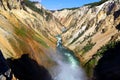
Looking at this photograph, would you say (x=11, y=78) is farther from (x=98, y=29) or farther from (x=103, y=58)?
(x=98, y=29)

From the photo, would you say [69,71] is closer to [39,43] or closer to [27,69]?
[39,43]

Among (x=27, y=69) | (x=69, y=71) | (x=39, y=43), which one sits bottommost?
(x=27, y=69)

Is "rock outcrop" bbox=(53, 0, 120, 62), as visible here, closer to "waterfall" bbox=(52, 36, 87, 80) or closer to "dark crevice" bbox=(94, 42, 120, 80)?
"waterfall" bbox=(52, 36, 87, 80)

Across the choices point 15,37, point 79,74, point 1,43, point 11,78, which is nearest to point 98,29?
point 79,74

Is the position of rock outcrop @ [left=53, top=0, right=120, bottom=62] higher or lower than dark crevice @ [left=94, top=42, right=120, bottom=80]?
higher

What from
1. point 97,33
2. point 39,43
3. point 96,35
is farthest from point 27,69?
point 97,33

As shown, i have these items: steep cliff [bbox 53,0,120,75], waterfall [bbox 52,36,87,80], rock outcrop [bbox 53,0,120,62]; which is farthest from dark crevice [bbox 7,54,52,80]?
rock outcrop [bbox 53,0,120,62]

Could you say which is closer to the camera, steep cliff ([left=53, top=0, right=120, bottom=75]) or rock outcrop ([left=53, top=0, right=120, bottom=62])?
steep cliff ([left=53, top=0, right=120, bottom=75])

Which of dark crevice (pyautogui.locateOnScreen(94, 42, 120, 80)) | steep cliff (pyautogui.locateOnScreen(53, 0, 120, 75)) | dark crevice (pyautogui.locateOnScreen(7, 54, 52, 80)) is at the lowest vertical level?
dark crevice (pyautogui.locateOnScreen(7, 54, 52, 80))
